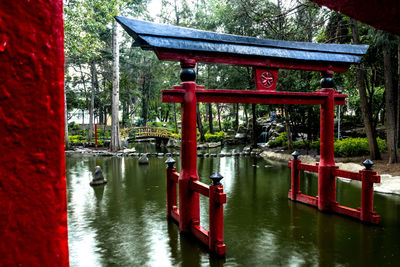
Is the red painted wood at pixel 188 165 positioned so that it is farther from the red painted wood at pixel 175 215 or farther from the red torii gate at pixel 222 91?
the red painted wood at pixel 175 215

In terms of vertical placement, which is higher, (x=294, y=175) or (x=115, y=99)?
(x=115, y=99)

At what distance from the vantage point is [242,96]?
602 centimetres

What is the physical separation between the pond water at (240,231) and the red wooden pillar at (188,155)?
1.51ft

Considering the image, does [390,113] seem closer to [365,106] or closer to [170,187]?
[365,106]

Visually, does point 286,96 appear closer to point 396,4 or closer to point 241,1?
point 396,4

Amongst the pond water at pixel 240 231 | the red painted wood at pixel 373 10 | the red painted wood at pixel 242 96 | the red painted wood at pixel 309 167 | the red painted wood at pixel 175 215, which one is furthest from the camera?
the red painted wood at pixel 309 167

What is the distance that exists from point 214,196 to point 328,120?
12.7 feet

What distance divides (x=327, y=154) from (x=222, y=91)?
10.2ft

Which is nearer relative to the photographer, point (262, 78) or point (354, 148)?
point (262, 78)

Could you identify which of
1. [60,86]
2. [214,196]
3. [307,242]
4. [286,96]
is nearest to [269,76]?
[286,96]

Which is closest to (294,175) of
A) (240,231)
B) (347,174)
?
(347,174)

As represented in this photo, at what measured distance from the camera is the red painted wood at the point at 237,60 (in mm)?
5340

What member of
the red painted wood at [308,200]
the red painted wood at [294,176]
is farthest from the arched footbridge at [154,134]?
the red painted wood at [308,200]

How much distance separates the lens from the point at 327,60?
6.60 metres
